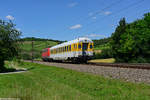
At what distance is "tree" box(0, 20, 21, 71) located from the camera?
17906mm

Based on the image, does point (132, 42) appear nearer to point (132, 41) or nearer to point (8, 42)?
point (132, 41)

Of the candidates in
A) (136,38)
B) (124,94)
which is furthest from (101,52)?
(124,94)

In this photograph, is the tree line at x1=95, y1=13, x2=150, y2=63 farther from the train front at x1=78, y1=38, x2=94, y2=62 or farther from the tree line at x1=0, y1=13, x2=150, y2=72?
the train front at x1=78, y1=38, x2=94, y2=62

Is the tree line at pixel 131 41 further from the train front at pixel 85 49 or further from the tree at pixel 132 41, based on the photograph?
the train front at pixel 85 49

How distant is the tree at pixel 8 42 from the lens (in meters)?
17.9

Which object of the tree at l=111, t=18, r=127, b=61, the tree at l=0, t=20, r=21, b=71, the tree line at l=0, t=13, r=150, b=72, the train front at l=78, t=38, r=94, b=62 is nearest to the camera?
the tree at l=0, t=20, r=21, b=71

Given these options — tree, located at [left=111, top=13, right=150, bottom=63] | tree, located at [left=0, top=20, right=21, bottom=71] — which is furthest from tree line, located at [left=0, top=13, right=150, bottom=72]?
tree, located at [left=0, top=20, right=21, bottom=71]

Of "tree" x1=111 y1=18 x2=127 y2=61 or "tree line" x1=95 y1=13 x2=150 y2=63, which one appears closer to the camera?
"tree line" x1=95 y1=13 x2=150 y2=63

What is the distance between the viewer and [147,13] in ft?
175

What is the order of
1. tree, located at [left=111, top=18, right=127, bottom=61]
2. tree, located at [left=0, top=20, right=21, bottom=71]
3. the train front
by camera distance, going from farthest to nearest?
1. tree, located at [left=111, top=18, right=127, bottom=61]
2. the train front
3. tree, located at [left=0, top=20, right=21, bottom=71]

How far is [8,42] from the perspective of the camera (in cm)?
1859

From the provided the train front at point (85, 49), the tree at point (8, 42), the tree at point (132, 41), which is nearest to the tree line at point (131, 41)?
the tree at point (132, 41)

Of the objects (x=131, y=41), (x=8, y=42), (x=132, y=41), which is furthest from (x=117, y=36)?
(x=8, y=42)

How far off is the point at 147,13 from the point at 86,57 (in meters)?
35.5
